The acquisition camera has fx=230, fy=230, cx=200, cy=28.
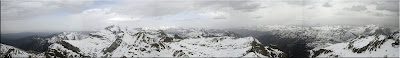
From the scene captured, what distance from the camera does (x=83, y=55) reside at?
167 metres

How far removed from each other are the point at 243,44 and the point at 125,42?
77.4 meters

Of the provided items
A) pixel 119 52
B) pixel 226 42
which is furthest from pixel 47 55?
pixel 226 42

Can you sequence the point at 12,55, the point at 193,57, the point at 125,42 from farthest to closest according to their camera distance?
the point at 125,42 → the point at 12,55 → the point at 193,57

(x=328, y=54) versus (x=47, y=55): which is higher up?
(x=47, y=55)

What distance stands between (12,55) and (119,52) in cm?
6336

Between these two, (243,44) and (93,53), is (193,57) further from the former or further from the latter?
(93,53)

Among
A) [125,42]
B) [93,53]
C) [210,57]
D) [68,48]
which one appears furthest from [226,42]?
[68,48]

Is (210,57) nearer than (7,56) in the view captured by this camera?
Yes

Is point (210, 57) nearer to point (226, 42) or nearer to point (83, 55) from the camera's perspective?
point (226, 42)

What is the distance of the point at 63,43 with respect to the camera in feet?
557

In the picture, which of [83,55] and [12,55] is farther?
[83,55]

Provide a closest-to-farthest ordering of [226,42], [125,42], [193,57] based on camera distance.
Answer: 1. [193,57]
2. [125,42]
3. [226,42]

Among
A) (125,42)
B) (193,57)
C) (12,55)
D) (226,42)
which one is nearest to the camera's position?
(193,57)

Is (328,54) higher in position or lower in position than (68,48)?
lower
